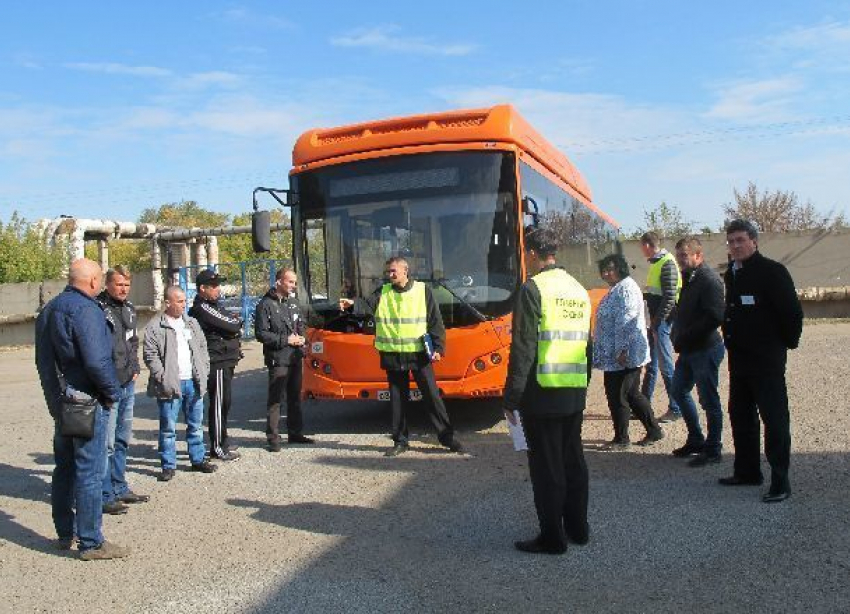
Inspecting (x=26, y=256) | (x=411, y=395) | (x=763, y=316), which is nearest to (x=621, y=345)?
(x=763, y=316)

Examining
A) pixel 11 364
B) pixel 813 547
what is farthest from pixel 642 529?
pixel 11 364

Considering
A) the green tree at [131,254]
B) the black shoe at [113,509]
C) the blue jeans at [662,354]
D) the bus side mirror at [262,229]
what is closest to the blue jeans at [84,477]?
the black shoe at [113,509]

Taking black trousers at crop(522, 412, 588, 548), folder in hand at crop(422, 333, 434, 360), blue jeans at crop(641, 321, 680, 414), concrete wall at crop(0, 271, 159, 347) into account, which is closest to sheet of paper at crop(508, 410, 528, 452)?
black trousers at crop(522, 412, 588, 548)

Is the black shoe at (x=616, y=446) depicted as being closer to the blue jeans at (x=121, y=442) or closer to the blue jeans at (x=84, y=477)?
the blue jeans at (x=121, y=442)

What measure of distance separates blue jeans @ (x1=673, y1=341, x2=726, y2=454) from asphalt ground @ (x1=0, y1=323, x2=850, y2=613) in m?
0.32

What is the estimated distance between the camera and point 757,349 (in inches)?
226

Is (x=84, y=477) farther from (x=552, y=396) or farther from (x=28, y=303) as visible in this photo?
(x=28, y=303)

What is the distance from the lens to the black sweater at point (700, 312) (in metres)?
6.61

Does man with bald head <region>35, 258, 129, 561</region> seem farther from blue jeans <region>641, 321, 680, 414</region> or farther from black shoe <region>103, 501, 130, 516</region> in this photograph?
blue jeans <region>641, 321, 680, 414</region>

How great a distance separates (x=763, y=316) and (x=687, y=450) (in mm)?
1702

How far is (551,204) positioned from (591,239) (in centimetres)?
301

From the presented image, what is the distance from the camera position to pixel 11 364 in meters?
21.2

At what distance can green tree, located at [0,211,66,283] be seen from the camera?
34188mm

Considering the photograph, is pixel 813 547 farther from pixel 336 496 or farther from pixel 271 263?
pixel 271 263
